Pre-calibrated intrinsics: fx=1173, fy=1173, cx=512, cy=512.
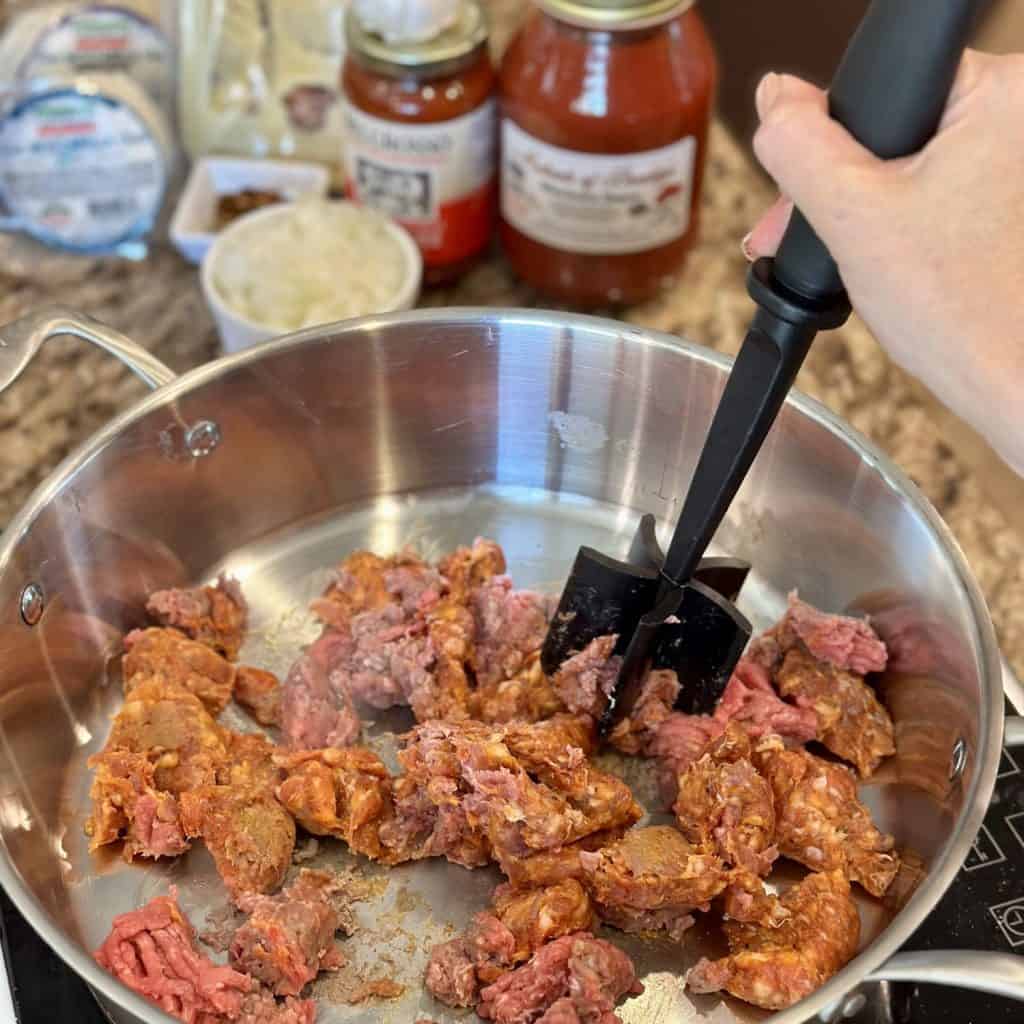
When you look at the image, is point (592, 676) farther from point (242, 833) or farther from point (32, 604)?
point (32, 604)

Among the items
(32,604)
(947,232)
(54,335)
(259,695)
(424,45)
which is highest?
(947,232)

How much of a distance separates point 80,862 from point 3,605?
220 mm

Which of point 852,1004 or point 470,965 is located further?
point 470,965

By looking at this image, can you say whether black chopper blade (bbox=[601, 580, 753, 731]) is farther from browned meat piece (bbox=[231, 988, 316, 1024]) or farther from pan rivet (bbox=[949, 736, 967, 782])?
browned meat piece (bbox=[231, 988, 316, 1024])

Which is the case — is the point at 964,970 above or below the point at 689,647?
above

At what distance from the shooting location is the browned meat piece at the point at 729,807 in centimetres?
91

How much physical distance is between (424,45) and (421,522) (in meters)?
0.54

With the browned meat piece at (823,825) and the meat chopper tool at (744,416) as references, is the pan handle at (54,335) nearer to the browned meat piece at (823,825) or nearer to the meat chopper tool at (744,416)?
the meat chopper tool at (744,416)

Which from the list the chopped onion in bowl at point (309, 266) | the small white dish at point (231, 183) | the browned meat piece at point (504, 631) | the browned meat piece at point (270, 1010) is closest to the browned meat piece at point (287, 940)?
the browned meat piece at point (270, 1010)

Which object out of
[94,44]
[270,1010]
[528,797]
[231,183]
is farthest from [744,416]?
[94,44]

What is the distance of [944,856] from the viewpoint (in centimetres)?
77

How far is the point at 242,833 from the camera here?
923mm

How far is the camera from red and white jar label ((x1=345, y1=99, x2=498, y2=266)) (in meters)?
1.37

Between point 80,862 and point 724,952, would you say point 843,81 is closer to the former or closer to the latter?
point 724,952
